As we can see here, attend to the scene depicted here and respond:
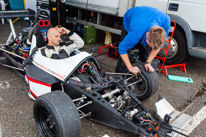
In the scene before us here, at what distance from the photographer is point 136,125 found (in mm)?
2195

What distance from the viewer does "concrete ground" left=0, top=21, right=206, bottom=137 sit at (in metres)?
2.63

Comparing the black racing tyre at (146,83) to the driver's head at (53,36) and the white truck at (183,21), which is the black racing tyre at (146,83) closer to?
the driver's head at (53,36)

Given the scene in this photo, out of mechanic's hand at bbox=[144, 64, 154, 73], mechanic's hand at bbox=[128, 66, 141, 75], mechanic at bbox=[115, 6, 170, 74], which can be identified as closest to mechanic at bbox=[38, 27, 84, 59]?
mechanic at bbox=[115, 6, 170, 74]

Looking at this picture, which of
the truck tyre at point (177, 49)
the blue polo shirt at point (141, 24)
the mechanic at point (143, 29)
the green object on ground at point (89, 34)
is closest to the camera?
the mechanic at point (143, 29)

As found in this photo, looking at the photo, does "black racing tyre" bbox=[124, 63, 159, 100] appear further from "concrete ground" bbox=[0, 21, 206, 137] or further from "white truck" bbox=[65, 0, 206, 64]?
"white truck" bbox=[65, 0, 206, 64]

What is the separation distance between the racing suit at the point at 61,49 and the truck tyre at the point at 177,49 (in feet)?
8.49

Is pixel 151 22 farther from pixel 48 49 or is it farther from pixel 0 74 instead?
pixel 0 74

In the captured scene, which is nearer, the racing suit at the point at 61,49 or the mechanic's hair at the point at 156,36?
the mechanic's hair at the point at 156,36

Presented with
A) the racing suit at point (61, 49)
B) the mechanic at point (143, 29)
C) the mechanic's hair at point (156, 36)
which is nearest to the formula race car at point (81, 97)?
the racing suit at point (61, 49)

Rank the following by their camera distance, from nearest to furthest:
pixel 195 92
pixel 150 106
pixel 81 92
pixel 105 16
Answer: pixel 81 92, pixel 150 106, pixel 195 92, pixel 105 16

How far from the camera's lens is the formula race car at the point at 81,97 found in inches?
81.5

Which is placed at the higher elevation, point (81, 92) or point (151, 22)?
point (151, 22)

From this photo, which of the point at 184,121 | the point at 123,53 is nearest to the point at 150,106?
the point at 184,121

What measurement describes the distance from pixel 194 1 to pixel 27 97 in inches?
164
